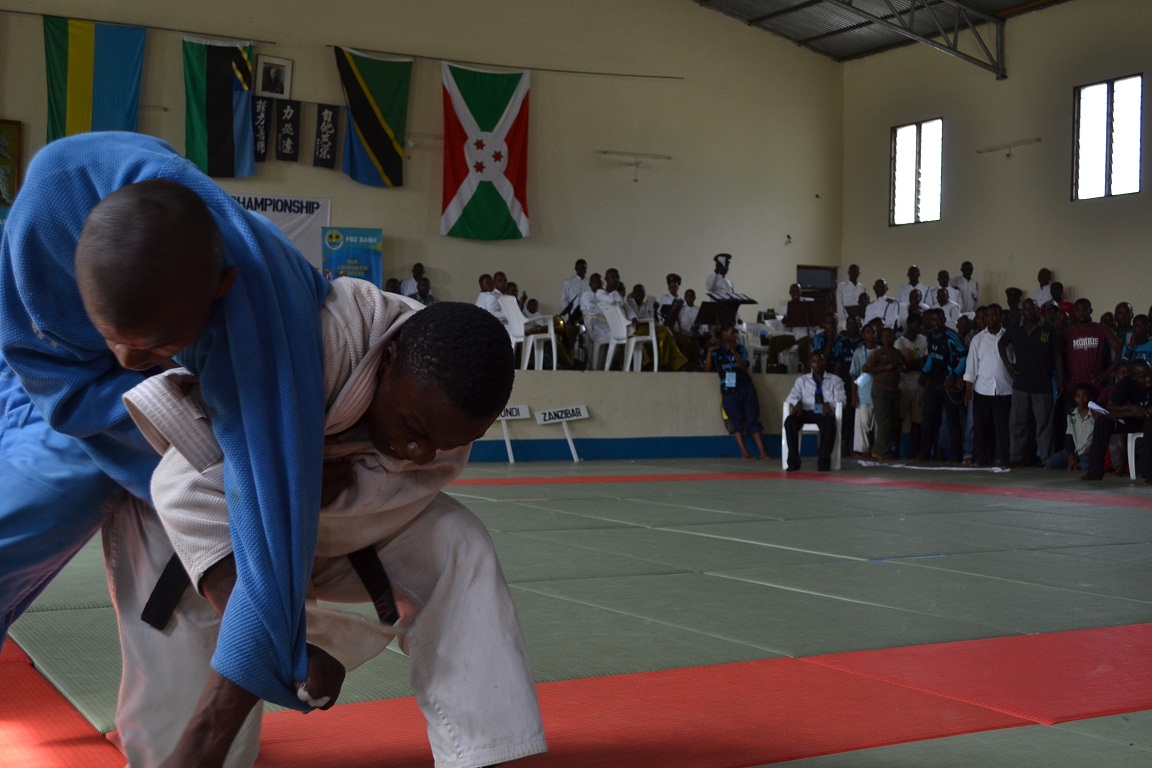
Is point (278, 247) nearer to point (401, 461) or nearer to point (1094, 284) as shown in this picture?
point (401, 461)

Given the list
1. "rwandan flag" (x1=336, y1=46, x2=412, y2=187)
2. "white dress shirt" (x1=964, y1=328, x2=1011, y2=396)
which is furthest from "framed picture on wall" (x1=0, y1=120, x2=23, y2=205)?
"white dress shirt" (x1=964, y1=328, x2=1011, y2=396)

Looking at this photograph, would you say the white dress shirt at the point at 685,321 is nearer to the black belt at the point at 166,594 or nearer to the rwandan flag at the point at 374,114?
the rwandan flag at the point at 374,114

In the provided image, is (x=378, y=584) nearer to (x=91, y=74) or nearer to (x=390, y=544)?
(x=390, y=544)

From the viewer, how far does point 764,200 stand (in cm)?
1794

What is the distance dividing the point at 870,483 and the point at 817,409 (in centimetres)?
170

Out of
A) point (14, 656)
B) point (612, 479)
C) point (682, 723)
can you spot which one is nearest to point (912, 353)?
point (612, 479)

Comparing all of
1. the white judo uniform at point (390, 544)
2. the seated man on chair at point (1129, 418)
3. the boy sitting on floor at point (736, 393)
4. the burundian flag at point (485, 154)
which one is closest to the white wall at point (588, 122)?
the burundian flag at point (485, 154)

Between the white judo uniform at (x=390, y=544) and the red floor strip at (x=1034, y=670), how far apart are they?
49.0 inches

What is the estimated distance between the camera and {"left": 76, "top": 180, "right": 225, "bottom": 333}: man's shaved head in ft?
3.98

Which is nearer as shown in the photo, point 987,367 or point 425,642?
point 425,642

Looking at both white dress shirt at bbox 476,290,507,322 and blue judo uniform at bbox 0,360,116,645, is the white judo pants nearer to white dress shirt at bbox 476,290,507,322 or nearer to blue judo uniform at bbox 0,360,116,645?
blue judo uniform at bbox 0,360,116,645

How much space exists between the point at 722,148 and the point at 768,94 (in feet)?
4.34

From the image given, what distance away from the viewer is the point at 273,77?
559 inches

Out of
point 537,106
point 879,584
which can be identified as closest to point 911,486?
point 879,584
